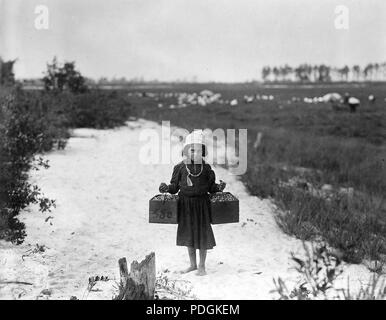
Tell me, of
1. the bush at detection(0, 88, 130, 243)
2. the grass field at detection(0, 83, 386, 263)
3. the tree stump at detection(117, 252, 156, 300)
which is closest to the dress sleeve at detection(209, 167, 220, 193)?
the tree stump at detection(117, 252, 156, 300)

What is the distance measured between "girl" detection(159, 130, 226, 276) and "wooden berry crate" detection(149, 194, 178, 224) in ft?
0.27

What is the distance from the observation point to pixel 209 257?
6.23 metres

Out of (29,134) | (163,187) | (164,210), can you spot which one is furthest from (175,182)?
(29,134)

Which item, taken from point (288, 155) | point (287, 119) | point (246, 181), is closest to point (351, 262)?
point (246, 181)

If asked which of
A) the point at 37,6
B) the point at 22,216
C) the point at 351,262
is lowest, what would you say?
the point at 351,262

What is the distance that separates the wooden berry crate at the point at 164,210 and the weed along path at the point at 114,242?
2.03 feet

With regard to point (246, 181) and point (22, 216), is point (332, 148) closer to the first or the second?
point (246, 181)

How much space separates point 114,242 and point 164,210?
1.77 m

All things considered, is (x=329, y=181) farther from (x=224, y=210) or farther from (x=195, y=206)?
(x=195, y=206)

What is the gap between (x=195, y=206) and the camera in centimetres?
522

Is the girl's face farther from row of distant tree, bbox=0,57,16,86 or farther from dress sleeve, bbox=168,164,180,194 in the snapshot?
row of distant tree, bbox=0,57,16,86

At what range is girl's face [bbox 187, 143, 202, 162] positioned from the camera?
5.17 metres
